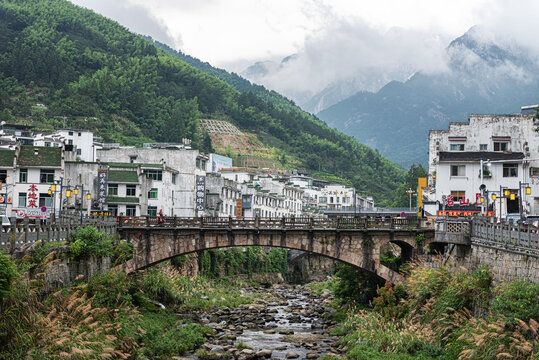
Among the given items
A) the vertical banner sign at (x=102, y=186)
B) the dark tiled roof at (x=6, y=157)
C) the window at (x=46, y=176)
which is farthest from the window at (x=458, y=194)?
the dark tiled roof at (x=6, y=157)

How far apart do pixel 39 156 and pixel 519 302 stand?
204ft

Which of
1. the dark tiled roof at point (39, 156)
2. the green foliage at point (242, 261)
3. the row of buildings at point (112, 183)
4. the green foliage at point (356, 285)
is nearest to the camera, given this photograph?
the green foliage at point (356, 285)

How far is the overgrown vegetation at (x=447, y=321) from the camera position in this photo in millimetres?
31484

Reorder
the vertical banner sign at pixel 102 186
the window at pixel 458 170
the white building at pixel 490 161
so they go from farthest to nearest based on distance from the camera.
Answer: the vertical banner sign at pixel 102 186, the window at pixel 458 170, the white building at pixel 490 161

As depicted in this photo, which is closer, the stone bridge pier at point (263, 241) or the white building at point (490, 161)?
the stone bridge pier at point (263, 241)

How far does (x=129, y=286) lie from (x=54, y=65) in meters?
146

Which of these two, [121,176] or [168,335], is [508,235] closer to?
[168,335]

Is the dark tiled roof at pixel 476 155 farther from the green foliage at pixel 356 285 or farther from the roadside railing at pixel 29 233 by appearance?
the roadside railing at pixel 29 233

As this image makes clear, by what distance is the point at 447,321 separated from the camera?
40125 mm

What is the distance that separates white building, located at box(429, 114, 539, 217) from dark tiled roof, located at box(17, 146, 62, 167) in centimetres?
4498

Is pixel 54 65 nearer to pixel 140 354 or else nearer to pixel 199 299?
pixel 199 299

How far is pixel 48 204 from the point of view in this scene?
7794 centimetres

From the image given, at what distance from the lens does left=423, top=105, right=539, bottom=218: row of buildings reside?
71.6 m

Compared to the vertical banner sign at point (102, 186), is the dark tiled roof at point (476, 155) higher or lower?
higher
